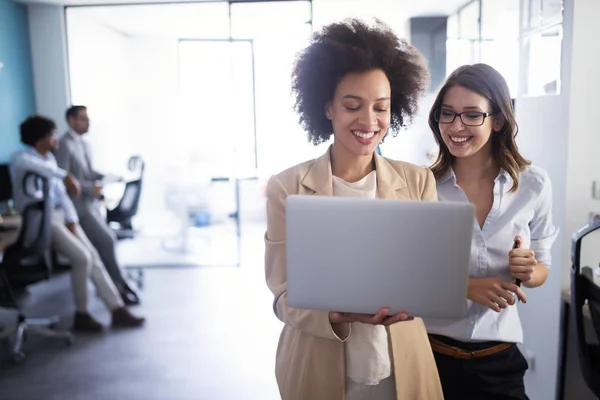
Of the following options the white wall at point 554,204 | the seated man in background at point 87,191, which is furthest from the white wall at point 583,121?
the seated man in background at point 87,191

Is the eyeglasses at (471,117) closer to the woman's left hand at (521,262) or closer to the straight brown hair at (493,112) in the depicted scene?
the straight brown hair at (493,112)

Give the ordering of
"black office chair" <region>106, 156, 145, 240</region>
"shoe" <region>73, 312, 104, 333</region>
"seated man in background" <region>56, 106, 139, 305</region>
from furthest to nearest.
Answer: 1. "black office chair" <region>106, 156, 145, 240</region>
2. "seated man in background" <region>56, 106, 139, 305</region>
3. "shoe" <region>73, 312, 104, 333</region>

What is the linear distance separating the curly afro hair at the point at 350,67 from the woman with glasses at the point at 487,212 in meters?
0.11

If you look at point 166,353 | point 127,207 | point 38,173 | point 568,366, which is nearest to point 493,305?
point 568,366

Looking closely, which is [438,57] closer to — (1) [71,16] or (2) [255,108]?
(2) [255,108]

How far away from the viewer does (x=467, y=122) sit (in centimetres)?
127

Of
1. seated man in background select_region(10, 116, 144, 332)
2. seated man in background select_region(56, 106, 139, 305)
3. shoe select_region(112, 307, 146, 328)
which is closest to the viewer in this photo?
seated man in background select_region(10, 116, 144, 332)

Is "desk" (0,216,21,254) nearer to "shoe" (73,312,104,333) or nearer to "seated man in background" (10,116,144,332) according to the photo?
"seated man in background" (10,116,144,332)

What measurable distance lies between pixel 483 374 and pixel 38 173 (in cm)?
304

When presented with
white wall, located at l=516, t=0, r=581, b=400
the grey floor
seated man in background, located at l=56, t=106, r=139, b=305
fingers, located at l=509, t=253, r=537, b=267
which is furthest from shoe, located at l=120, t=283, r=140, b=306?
fingers, located at l=509, t=253, r=537, b=267

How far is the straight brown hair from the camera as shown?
1272 mm

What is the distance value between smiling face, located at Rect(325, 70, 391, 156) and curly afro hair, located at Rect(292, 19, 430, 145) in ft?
0.08

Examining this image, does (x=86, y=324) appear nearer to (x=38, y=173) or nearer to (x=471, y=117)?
(x=38, y=173)

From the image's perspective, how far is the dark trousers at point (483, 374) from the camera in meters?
1.31
